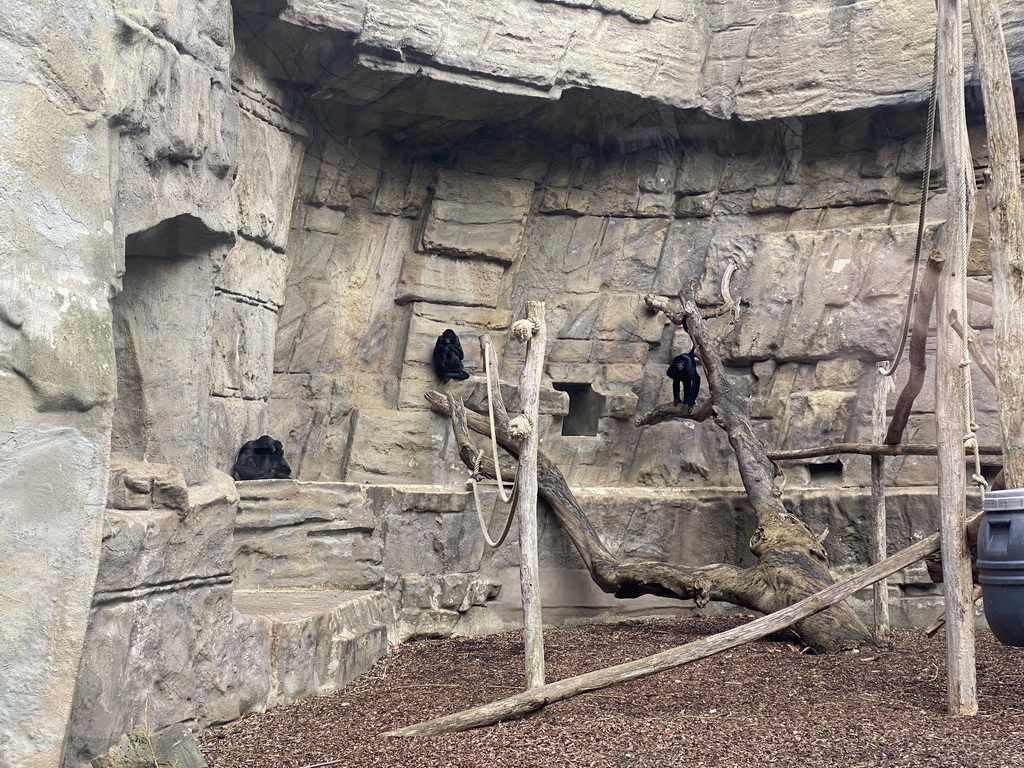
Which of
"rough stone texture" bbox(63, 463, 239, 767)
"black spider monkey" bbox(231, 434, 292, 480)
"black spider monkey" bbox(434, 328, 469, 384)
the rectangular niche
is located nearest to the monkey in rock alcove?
the rectangular niche

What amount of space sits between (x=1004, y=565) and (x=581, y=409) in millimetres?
5913

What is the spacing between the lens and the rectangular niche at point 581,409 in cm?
951

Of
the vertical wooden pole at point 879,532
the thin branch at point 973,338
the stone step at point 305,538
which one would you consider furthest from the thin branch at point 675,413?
the stone step at point 305,538

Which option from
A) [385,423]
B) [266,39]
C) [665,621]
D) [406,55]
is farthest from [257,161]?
[665,621]

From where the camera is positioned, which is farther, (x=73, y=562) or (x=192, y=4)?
(x=192, y=4)

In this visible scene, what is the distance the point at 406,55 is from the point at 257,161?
1373 millimetres

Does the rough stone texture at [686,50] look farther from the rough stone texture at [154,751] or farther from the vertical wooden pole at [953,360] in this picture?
the rough stone texture at [154,751]

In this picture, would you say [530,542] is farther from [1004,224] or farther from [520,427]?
[1004,224]

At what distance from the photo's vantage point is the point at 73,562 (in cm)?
338

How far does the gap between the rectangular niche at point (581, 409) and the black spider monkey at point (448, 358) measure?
1066 mm

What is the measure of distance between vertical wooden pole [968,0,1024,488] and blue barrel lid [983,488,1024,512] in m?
0.53

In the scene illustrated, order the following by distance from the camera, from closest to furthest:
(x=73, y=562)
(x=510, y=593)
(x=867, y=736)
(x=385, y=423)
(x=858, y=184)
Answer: (x=73, y=562) → (x=867, y=736) → (x=510, y=593) → (x=385, y=423) → (x=858, y=184)

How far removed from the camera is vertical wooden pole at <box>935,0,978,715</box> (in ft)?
14.9

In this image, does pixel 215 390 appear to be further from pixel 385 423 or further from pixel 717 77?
pixel 717 77
